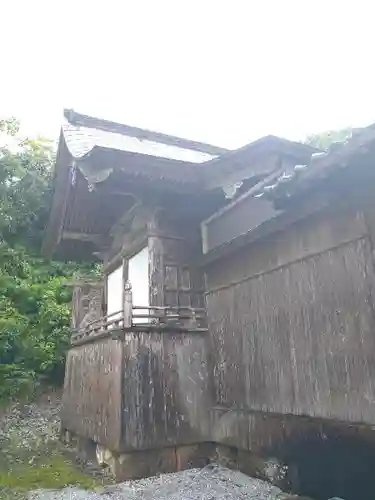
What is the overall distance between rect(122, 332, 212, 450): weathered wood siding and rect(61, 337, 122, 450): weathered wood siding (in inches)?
6.8

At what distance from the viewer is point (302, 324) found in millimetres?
4641

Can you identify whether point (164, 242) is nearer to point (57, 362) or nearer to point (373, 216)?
point (373, 216)

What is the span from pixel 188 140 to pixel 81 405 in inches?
226

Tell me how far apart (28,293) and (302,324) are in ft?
43.1

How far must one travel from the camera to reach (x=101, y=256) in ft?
32.9

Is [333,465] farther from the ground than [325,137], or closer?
closer

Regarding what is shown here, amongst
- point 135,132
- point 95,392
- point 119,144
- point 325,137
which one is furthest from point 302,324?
point 325,137

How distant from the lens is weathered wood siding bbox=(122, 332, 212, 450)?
19.1 feet

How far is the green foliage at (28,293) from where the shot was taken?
11289 millimetres

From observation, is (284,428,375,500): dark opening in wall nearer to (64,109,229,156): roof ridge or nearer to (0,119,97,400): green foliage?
(64,109,229,156): roof ridge

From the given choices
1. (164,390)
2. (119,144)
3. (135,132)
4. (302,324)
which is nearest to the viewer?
(302,324)

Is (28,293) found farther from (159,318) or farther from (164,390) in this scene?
(164,390)

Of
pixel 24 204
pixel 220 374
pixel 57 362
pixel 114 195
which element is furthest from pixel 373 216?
pixel 57 362

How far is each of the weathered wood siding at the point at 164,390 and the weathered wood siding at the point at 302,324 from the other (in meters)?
0.36
